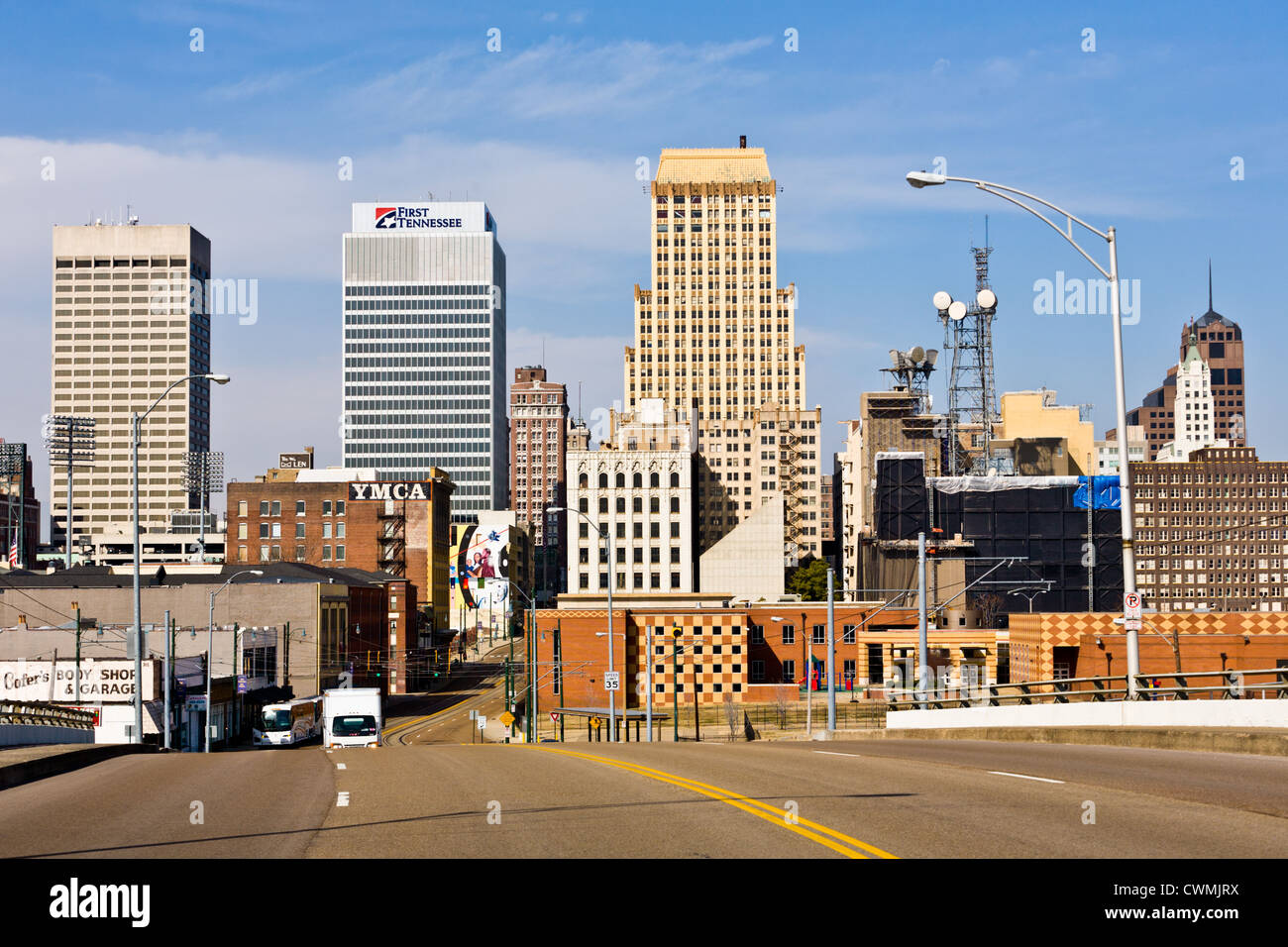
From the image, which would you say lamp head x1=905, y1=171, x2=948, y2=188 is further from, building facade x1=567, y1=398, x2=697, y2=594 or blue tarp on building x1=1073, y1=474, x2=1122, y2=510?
building facade x1=567, y1=398, x2=697, y2=594

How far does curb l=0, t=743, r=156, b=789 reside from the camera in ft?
68.5

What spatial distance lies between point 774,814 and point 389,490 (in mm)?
163644

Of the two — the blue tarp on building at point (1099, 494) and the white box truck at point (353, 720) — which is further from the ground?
the blue tarp on building at point (1099, 494)

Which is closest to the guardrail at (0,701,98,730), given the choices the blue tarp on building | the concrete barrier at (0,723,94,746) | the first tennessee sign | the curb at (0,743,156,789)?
the concrete barrier at (0,723,94,746)

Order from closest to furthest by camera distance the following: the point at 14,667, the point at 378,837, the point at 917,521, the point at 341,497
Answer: the point at 378,837 → the point at 14,667 → the point at 917,521 → the point at 341,497

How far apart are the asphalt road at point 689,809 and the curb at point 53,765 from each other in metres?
0.41

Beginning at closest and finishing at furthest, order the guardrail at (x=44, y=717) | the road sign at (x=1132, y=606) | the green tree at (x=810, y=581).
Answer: the road sign at (x=1132, y=606) < the guardrail at (x=44, y=717) < the green tree at (x=810, y=581)

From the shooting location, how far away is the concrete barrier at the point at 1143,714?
2533 cm

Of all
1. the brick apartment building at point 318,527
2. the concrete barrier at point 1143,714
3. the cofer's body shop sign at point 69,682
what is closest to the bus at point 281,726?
the cofer's body shop sign at point 69,682

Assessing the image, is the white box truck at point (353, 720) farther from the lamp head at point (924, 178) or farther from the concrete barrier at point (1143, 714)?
the lamp head at point (924, 178)
